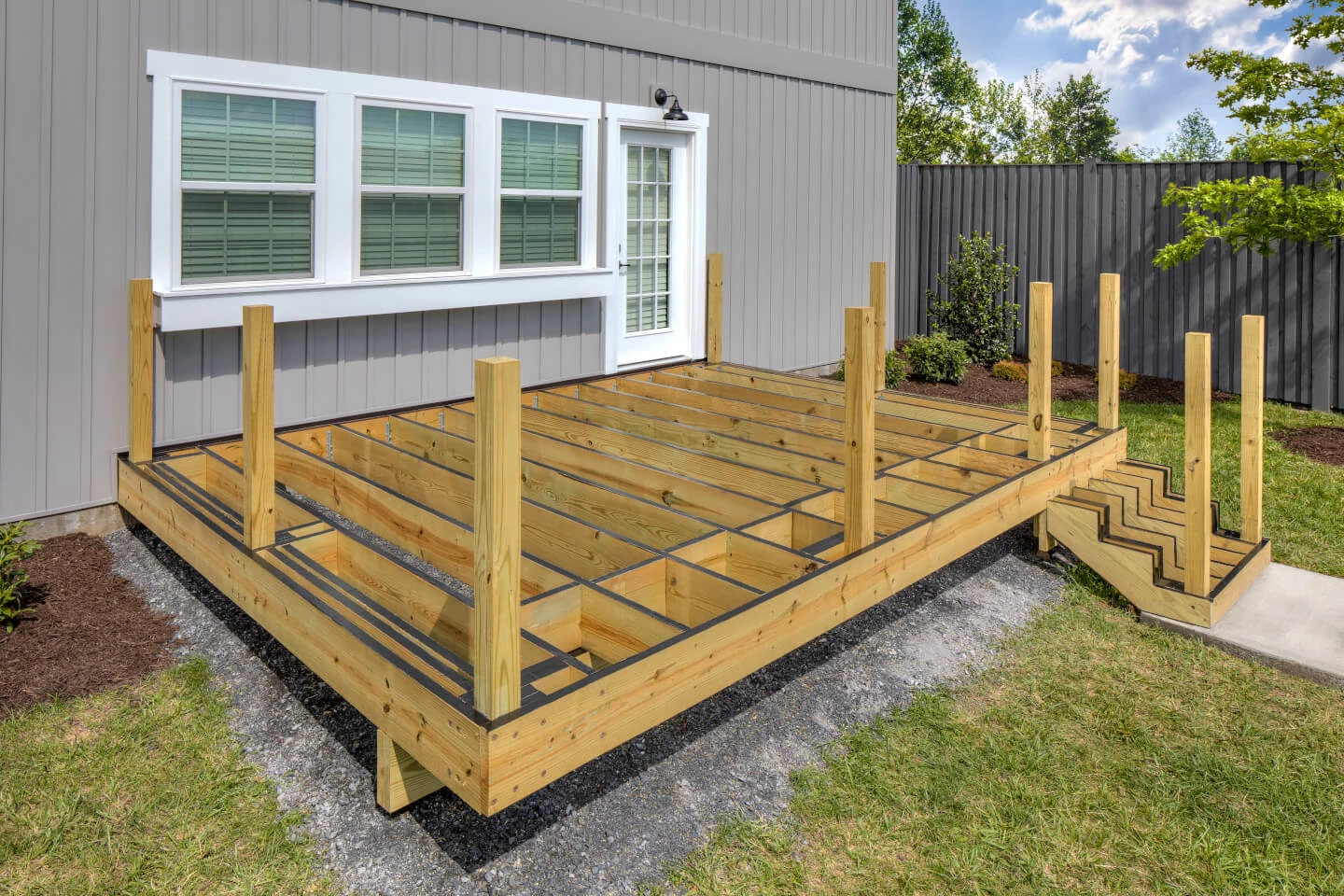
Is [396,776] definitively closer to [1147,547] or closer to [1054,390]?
[1147,547]

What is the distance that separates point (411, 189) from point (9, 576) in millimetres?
3305

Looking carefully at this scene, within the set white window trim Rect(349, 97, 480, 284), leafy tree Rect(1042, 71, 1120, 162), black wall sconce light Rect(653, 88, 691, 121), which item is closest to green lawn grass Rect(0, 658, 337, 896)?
white window trim Rect(349, 97, 480, 284)

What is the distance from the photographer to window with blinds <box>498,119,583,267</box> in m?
7.19

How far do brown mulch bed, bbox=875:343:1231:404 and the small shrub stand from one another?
7904 mm

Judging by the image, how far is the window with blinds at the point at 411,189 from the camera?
251 inches

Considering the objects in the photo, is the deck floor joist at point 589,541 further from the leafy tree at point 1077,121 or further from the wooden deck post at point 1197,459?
the leafy tree at point 1077,121

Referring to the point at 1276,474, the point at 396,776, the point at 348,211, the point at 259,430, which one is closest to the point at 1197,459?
the point at 1276,474

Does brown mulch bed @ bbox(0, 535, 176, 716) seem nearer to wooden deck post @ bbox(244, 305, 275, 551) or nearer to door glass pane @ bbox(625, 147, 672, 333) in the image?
wooden deck post @ bbox(244, 305, 275, 551)

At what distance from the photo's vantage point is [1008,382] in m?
11.1

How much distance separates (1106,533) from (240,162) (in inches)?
210

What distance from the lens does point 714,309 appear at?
887 centimetres

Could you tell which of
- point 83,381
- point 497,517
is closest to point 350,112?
point 83,381

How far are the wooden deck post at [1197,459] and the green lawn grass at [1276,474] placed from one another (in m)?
1.27

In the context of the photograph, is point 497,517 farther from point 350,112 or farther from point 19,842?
point 350,112
